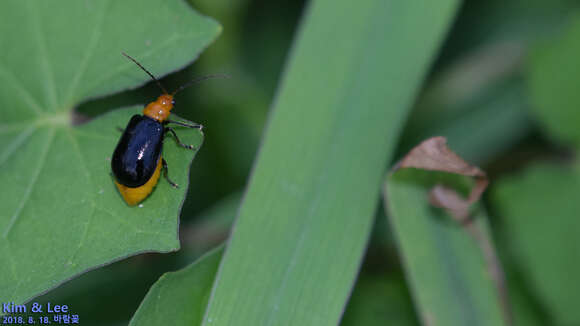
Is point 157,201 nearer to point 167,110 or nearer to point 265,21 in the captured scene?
point 167,110

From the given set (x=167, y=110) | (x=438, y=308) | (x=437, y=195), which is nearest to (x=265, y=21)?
(x=167, y=110)

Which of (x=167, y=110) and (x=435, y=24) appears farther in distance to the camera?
(x=435, y=24)

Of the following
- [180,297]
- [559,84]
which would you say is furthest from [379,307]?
[559,84]

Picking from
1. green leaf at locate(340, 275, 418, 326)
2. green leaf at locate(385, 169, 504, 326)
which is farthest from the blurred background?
green leaf at locate(385, 169, 504, 326)

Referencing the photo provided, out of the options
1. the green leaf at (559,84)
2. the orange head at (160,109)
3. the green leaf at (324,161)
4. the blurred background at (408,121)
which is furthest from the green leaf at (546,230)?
the orange head at (160,109)

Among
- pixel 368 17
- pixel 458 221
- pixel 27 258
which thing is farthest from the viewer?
pixel 368 17

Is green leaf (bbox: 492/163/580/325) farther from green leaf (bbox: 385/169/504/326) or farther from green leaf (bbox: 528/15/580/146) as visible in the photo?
green leaf (bbox: 385/169/504/326)

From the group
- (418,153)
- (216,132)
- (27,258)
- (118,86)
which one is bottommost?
(216,132)
